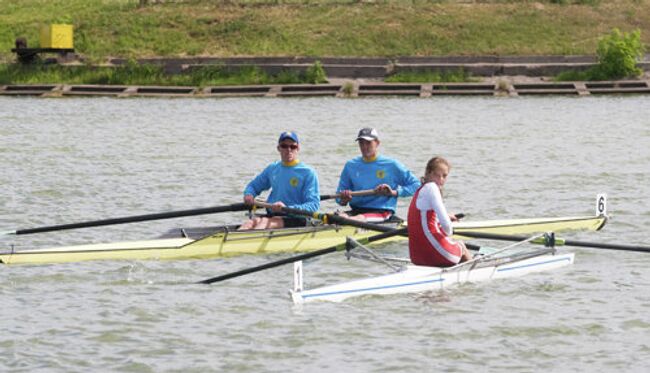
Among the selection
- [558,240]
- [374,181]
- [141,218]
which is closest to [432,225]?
[558,240]

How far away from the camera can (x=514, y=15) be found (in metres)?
55.2

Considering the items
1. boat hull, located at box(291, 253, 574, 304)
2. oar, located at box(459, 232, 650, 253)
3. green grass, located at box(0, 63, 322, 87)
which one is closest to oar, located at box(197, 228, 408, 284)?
boat hull, located at box(291, 253, 574, 304)

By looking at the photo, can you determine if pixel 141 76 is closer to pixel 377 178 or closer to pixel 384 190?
pixel 377 178

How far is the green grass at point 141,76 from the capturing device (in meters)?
49.4

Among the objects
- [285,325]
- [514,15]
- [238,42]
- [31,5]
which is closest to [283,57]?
[238,42]

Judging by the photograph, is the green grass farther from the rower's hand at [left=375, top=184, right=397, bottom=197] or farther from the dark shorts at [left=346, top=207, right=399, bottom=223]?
the rower's hand at [left=375, top=184, right=397, bottom=197]

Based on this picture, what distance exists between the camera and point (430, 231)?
1352 centimetres

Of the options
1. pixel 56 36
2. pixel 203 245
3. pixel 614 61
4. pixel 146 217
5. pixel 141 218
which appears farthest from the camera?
pixel 56 36

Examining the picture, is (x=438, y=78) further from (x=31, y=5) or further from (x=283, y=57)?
(x=31, y=5)

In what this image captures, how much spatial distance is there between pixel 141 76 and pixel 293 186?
115 ft

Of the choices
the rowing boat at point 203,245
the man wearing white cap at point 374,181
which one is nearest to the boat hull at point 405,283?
the rowing boat at point 203,245

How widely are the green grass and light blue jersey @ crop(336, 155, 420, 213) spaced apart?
31775 mm

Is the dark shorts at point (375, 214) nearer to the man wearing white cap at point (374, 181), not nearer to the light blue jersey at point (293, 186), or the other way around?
the man wearing white cap at point (374, 181)

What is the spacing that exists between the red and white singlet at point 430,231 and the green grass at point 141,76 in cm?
3507
